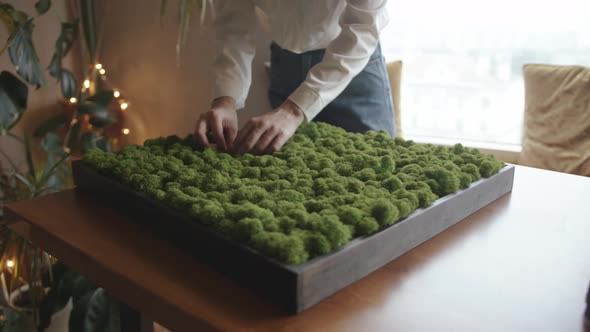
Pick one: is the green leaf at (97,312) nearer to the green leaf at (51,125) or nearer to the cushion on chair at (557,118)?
the green leaf at (51,125)

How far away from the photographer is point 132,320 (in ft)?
3.02

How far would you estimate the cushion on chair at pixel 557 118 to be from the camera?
72.8 inches

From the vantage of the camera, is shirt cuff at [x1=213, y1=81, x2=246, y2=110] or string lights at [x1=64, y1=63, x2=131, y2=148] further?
string lights at [x1=64, y1=63, x2=131, y2=148]

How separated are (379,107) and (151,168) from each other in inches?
33.3

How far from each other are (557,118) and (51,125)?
2367 millimetres

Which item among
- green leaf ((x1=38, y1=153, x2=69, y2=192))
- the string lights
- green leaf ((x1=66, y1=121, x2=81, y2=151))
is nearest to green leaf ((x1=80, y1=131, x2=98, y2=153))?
green leaf ((x1=66, y1=121, x2=81, y2=151))

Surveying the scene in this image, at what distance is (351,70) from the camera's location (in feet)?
4.30

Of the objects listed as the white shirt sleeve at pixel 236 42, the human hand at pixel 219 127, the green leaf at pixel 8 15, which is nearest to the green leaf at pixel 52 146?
the green leaf at pixel 8 15

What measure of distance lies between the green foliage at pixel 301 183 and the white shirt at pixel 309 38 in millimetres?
181

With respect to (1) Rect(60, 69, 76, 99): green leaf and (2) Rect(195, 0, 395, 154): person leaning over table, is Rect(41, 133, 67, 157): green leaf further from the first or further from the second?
(2) Rect(195, 0, 395, 154): person leaning over table

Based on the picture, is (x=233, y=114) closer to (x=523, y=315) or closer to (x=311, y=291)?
(x=311, y=291)

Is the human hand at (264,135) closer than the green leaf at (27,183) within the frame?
Yes

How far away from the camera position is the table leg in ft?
3.00

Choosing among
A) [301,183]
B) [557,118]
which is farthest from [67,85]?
[557,118]
